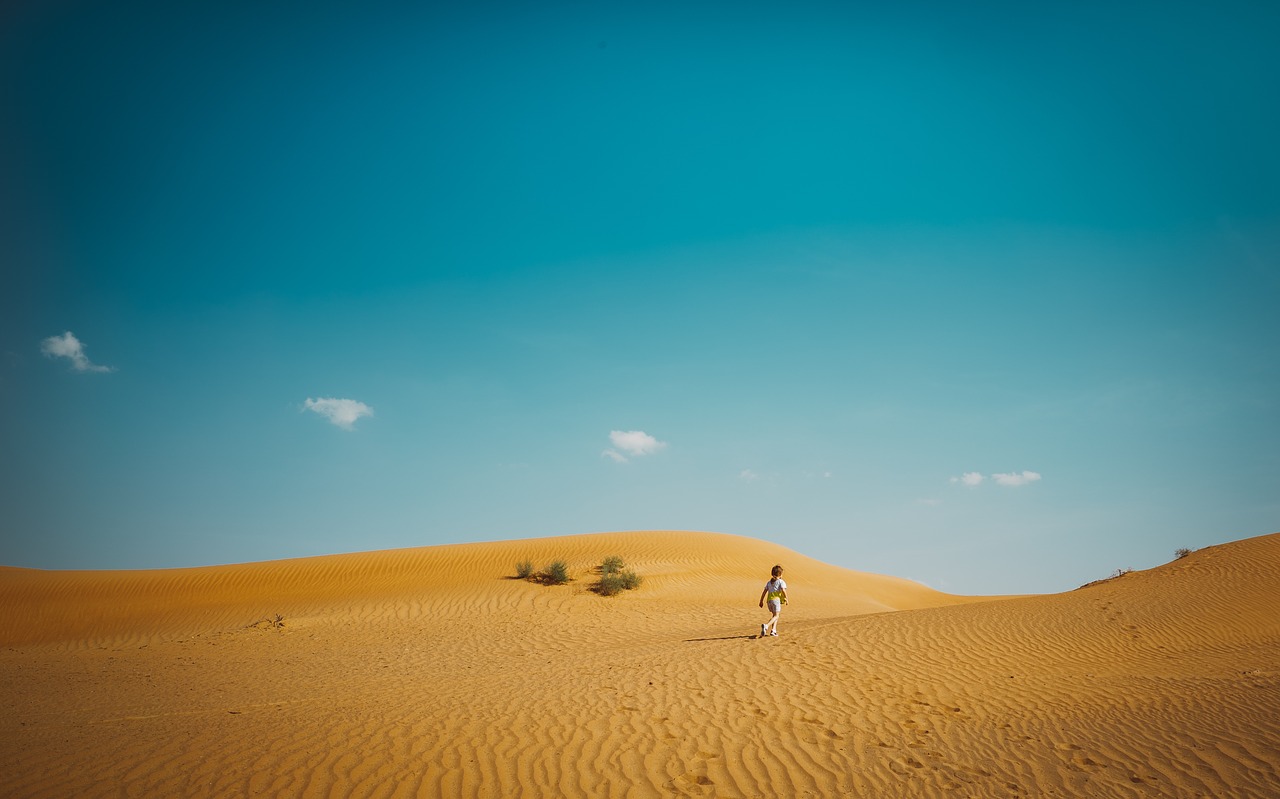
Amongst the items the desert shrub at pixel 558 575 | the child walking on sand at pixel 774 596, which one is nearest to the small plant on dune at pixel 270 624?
the desert shrub at pixel 558 575

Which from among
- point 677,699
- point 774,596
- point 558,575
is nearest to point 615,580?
point 558,575

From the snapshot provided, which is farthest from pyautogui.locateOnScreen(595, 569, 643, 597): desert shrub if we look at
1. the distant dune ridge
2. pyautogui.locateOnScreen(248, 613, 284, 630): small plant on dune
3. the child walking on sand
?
pyautogui.locateOnScreen(248, 613, 284, 630): small plant on dune

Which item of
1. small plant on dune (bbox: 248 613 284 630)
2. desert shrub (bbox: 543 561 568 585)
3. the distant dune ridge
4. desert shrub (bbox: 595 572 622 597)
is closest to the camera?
the distant dune ridge

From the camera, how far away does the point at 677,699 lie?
28.6 ft

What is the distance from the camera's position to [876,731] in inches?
292

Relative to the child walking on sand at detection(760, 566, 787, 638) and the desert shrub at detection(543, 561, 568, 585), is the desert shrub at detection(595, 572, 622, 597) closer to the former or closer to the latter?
the desert shrub at detection(543, 561, 568, 585)

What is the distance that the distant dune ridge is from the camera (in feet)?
20.2

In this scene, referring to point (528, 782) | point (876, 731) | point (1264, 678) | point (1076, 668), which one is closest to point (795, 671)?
point (876, 731)

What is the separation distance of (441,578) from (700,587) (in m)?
11.4

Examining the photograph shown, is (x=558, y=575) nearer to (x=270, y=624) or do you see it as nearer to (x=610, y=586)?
(x=610, y=586)

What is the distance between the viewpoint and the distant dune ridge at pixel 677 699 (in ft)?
20.2

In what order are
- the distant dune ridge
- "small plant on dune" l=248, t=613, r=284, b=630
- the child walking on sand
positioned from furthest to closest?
"small plant on dune" l=248, t=613, r=284, b=630 < the child walking on sand < the distant dune ridge

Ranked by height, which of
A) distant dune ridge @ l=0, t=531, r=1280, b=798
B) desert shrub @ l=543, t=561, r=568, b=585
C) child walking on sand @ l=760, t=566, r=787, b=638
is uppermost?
desert shrub @ l=543, t=561, r=568, b=585

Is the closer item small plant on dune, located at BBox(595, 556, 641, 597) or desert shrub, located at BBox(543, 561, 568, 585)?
small plant on dune, located at BBox(595, 556, 641, 597)
